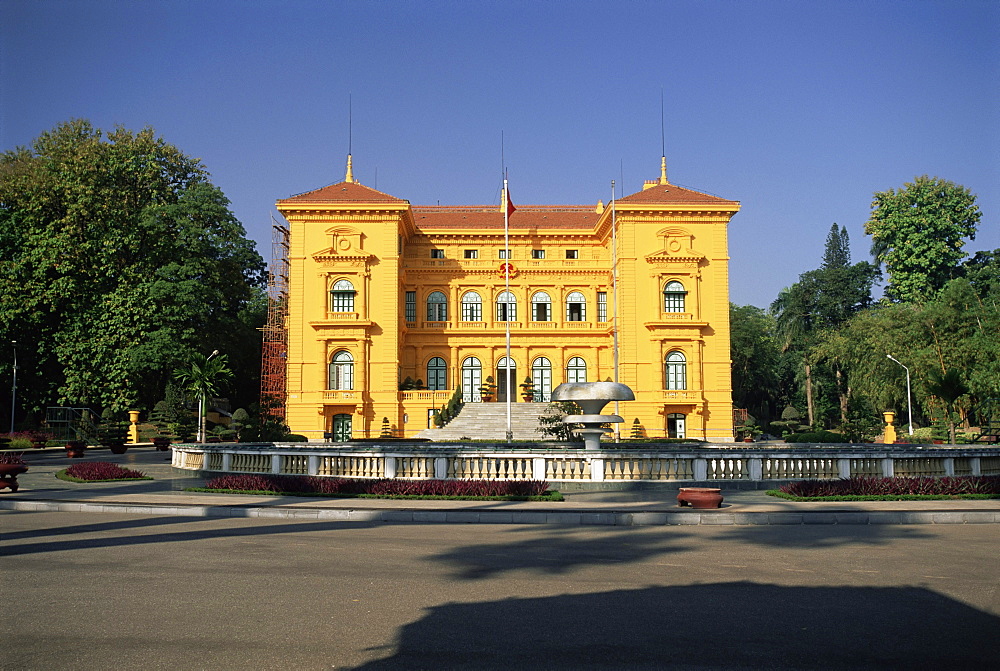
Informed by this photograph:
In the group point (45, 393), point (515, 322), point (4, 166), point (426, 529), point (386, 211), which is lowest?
point (426, 529)

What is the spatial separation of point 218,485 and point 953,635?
55.8 ft

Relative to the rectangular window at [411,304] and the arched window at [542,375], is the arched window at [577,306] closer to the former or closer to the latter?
the arched window at [542,375]

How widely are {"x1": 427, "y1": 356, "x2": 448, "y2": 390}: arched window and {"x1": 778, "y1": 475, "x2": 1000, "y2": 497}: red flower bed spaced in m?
43.2

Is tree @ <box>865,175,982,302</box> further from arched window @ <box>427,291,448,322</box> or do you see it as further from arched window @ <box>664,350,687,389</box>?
arched window @ <box>427,291,448,322</box>

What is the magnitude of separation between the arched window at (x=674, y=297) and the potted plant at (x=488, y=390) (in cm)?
1304

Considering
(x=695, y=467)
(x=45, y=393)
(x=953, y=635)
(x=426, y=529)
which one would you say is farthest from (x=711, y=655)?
(x=45, y=393)

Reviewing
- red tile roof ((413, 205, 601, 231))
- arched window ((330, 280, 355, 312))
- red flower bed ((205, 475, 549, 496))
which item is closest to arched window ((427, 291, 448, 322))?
red tile roof ((413, 205, 601, 231))

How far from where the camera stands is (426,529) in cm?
1423

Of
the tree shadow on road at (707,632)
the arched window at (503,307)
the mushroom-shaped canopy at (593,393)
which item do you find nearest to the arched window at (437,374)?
the arched window at (503,307)

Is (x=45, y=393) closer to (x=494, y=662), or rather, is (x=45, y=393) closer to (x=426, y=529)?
(x=426, y=529)

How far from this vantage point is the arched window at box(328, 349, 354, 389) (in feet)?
182

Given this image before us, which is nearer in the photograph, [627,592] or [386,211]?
[627,592]

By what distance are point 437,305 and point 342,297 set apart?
823cm

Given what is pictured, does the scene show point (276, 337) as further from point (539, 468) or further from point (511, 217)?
point (539, 468)
